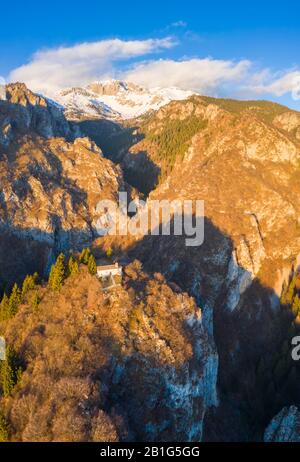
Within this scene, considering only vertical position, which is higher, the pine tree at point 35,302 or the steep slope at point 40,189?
→ the steep slope at point 40,189

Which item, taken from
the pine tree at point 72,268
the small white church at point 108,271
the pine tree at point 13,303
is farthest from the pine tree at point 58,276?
the small white church at point 108,271

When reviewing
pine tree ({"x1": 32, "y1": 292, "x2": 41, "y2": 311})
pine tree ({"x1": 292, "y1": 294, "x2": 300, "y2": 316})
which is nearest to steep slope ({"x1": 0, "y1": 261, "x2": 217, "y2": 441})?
pine tree ({"x1": 32, "y1": 292, "x2": 41, "y2": 311})

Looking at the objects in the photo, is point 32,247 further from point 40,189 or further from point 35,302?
point 35,302

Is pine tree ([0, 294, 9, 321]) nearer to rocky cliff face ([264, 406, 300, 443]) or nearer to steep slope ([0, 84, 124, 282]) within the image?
steep slope ([0, 84, 124, 282])

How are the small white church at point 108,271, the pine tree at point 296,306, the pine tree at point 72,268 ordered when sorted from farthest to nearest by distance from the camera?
the pine tree at point 296,306, the pine tree at point 72,268, the small white church at point 108,271

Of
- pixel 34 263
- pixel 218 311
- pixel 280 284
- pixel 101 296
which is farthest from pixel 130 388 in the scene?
pixel 34 263

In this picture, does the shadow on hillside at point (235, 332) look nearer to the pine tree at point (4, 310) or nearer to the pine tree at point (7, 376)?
the pine tree at point (4, 310)
